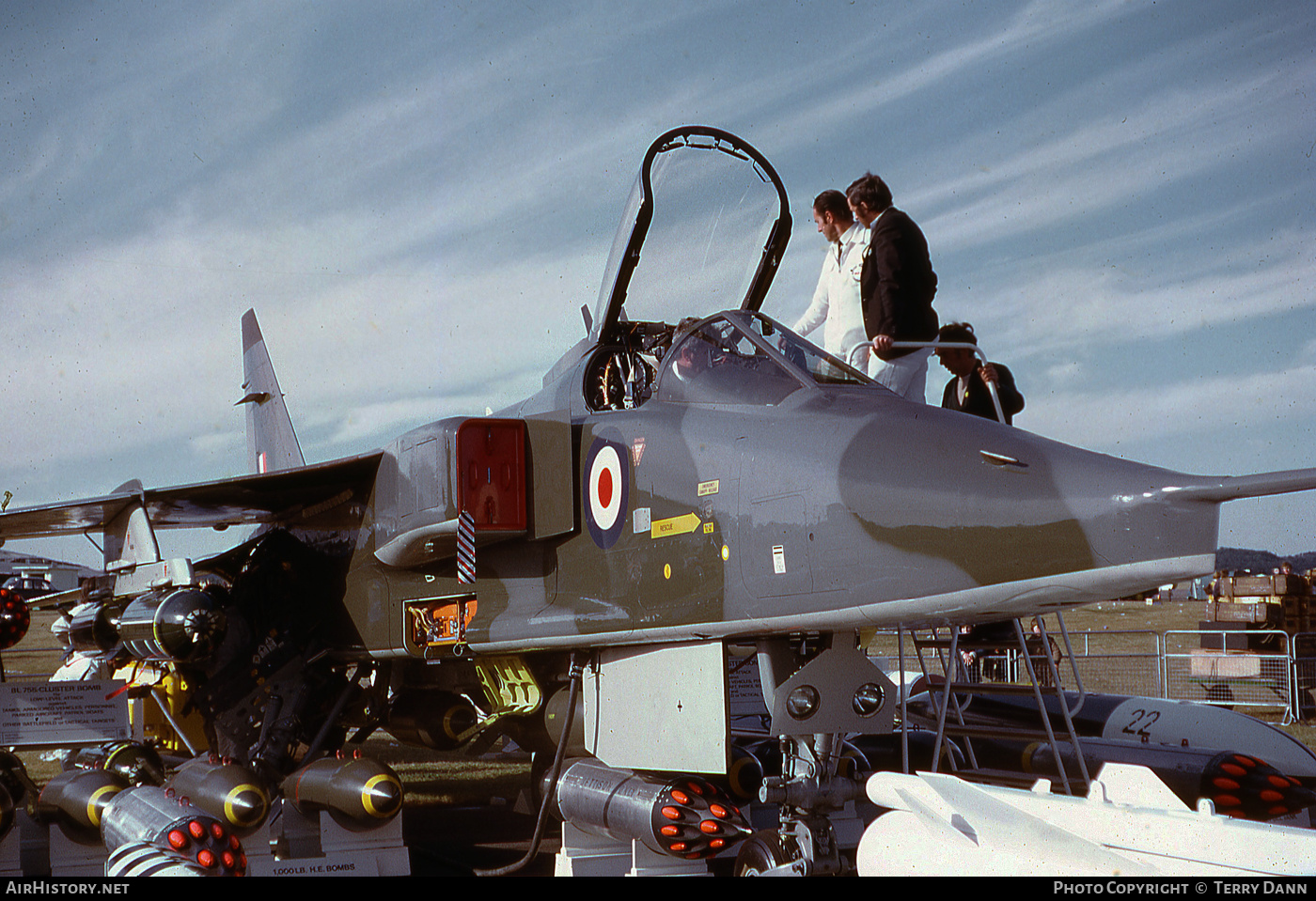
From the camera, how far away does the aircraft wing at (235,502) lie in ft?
28.9

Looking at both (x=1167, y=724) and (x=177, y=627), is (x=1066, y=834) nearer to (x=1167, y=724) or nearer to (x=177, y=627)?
(x=1167, y=724)

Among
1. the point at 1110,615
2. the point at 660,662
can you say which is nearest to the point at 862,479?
the point at 660,662

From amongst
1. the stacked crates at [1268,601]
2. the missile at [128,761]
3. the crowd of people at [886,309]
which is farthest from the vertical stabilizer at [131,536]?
the stacked crates at [1268,601]

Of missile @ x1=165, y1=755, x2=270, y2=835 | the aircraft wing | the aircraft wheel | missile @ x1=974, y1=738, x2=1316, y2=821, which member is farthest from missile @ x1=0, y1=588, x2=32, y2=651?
missile @ x1=974, y1=738, x2=1316, y2=821

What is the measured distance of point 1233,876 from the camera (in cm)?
390

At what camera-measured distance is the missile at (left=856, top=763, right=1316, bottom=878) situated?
4109 mm

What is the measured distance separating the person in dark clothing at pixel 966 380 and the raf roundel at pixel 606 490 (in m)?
2.17

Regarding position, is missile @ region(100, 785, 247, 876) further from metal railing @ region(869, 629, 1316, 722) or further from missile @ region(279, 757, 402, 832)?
metal railing @ region(869, 629, 1316, 722)

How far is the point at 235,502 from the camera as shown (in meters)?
9.89

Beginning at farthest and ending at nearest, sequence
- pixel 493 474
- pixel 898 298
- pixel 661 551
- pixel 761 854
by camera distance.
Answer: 1. pixel 493 474
2. pixel 898 298
3. pixel 661 551
4. pixel 761 854

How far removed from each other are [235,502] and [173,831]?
439cm

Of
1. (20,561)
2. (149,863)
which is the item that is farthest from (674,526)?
(20,561)

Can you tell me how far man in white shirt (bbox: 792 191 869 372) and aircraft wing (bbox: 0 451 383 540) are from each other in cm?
343

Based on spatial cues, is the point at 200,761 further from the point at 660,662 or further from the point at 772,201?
the point at 772,201
